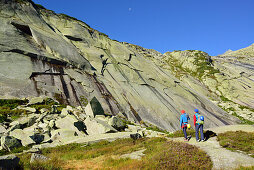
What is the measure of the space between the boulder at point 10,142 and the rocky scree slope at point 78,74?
1300 cm

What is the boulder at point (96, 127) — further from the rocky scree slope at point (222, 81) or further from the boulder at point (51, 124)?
the rocky scree slope at point (222, 81)

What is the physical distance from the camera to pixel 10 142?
11.5 metres

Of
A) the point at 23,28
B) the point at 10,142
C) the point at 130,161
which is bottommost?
the point at 130,161

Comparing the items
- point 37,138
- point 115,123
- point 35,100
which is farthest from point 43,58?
point 37,138

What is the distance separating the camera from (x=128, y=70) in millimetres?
50406

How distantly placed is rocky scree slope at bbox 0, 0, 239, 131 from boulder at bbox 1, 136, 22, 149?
13002 mm

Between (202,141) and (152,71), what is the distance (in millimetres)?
46244

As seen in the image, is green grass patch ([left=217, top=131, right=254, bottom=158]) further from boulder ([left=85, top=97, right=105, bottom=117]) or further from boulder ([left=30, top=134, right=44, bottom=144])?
boulder ([left=85, top=97, right=105, bottom=117])

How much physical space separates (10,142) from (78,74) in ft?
84.1

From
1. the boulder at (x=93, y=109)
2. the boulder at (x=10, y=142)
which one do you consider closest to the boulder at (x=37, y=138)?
the boulder at (x=10, y=142)

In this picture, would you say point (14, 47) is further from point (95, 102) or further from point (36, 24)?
point (95, 102)

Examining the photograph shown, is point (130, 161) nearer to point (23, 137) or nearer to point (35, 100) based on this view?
point (23, 137)

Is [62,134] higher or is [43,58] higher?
[43,58]

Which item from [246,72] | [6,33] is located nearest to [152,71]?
[6,33]
